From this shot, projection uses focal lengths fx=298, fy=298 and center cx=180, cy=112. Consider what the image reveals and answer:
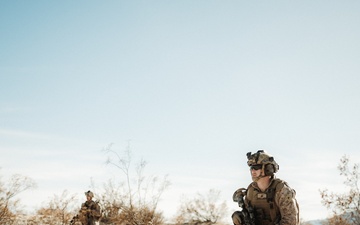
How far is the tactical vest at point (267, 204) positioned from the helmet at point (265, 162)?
0.56 feet

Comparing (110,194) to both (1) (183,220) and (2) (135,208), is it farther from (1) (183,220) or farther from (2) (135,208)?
(1) (183,220)

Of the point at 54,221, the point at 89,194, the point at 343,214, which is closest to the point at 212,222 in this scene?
the point at 343,214

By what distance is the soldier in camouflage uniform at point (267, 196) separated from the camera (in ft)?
13.9

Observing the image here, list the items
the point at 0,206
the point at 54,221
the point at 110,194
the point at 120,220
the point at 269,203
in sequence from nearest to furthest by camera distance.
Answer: the point at 269,203 → the point at 0,206 → the point at 54,221 → the point at 120,220 → the point at 110,194

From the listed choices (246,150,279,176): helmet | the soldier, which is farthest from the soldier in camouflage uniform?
the soldier

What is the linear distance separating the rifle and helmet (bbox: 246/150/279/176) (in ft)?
1.89

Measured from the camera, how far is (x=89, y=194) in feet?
43.8

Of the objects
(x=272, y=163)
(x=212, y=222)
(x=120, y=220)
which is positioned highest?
(x=272, y=163)

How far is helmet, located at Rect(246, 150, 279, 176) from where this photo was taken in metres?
4.65

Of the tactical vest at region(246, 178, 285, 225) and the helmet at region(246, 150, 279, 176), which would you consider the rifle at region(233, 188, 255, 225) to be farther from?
the helmet at region(246, 150, 279, 176)

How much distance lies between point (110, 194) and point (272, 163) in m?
17.2

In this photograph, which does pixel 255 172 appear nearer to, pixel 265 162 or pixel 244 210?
pixel 265 162

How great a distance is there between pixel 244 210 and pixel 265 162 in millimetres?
822

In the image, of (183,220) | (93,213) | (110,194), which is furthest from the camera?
(183,220)
